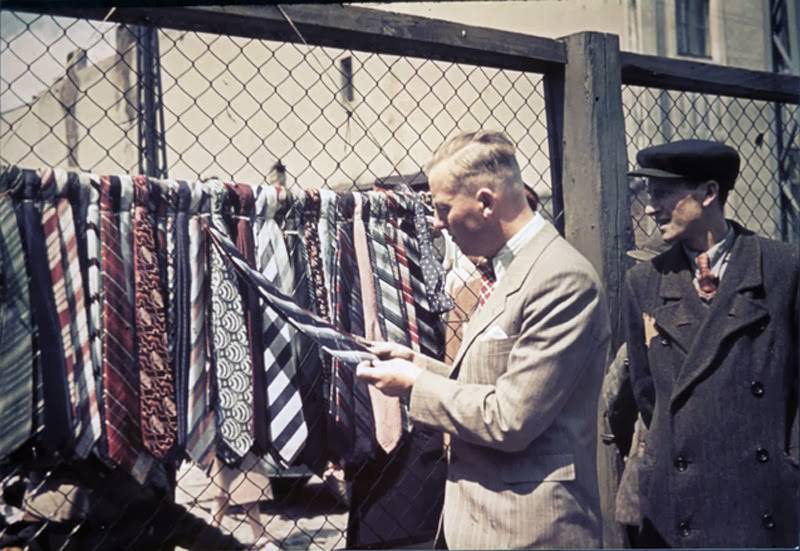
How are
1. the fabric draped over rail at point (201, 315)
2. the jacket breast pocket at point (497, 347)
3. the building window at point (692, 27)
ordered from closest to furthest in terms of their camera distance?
1. the jacket breast pocket at point (497, 347)
2. the fabric draped over rail at point (201, 315)
3. the building window at point (692, 27)

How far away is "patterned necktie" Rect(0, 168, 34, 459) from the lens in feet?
7.47

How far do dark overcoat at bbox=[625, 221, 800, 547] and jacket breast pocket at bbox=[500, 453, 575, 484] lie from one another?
74 centimetres

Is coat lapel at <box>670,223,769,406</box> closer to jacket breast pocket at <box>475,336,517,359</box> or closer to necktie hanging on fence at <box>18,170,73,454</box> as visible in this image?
jacket breast pocket at <box>475,336,517,359</box>

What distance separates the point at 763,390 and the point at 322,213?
146cm

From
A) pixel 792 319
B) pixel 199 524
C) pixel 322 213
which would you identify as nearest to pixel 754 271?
pixel 792 319

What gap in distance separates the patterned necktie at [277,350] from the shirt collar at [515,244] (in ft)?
2.35

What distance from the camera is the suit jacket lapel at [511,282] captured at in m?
2.27

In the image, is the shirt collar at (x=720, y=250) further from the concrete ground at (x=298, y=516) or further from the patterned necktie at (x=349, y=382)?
the concrete ground at (x=298, y=516)

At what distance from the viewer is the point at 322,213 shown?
2.87 meters

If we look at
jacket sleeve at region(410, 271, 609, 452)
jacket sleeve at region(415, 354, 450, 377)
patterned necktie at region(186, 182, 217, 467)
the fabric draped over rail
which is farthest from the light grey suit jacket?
patterned necktie at region(186, 182, 217, 467)

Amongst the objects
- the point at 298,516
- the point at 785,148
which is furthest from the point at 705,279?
the point at 298,516

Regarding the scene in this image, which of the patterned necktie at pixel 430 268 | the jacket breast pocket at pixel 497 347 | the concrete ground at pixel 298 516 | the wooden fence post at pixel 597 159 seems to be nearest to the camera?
the jacket breast pocket at pixel 497 347

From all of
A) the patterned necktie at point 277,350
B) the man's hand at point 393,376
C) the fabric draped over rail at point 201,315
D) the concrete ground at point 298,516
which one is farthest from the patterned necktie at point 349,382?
the concrete ground at point 298,516

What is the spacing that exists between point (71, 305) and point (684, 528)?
75.4 inches
